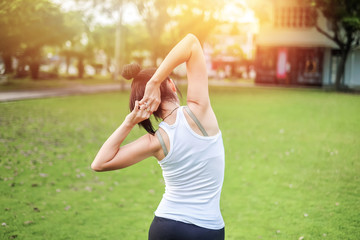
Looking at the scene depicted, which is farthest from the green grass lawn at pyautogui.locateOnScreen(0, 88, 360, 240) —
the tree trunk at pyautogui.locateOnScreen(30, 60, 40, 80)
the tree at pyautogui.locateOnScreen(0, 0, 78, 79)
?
the tree trunk at pyautogui.locateOnScreen(30, 60, 40, 80)

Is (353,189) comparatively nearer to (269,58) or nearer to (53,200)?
(53,200)

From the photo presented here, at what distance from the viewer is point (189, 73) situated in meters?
2.32

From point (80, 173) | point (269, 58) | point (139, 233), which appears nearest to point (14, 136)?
point (80, 173)

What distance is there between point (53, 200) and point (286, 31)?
39506mm

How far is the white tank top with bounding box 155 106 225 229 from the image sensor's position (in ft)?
6.97

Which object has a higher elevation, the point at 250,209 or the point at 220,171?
the point at 220,171

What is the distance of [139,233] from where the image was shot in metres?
5.63

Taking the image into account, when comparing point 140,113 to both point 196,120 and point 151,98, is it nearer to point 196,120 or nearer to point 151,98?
point 151,98

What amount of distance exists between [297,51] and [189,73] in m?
42.8

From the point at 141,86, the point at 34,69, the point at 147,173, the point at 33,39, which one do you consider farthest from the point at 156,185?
the point at 34,69

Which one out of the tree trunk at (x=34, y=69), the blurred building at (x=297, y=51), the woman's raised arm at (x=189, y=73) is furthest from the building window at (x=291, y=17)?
the woman's raised arm at (x=189, y=73)

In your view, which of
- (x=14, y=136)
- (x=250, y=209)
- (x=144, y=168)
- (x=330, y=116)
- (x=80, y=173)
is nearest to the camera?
(x=250, y=209)

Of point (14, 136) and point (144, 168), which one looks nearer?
point (144, 168)

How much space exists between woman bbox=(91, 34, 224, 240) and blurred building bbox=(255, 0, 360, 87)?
135 feet
